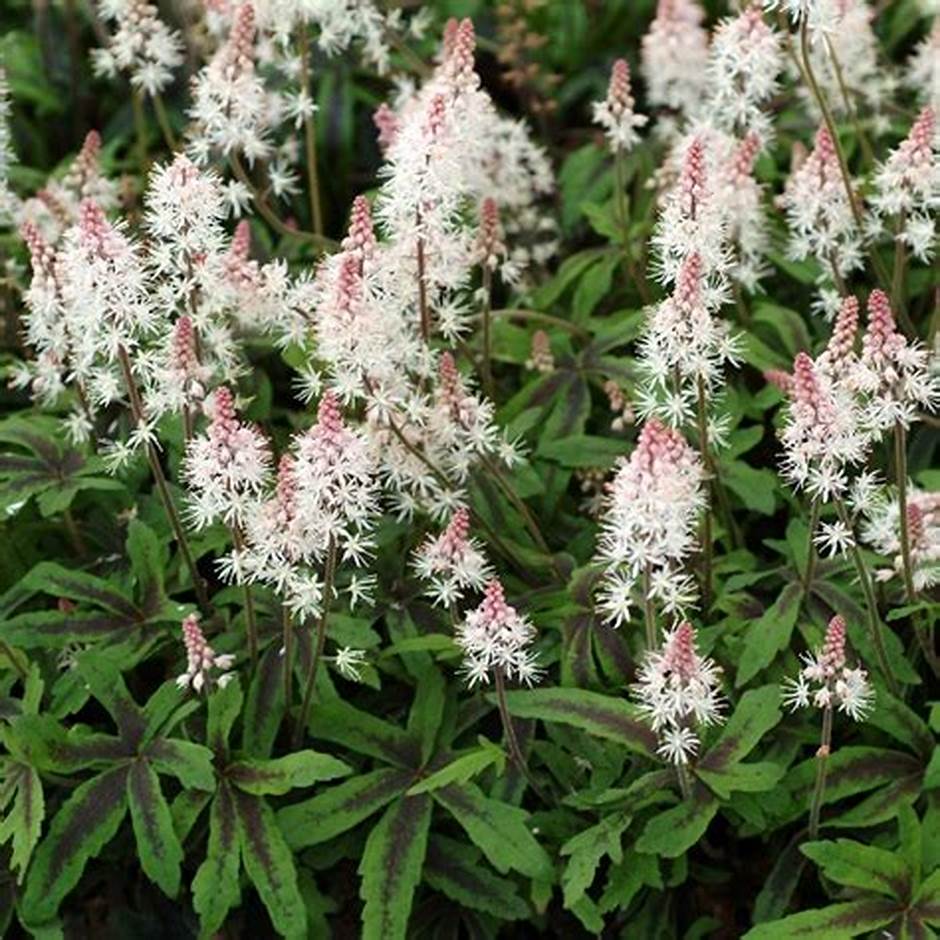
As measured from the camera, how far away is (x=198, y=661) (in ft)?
12.0

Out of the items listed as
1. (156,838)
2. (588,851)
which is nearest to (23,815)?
(156,838)

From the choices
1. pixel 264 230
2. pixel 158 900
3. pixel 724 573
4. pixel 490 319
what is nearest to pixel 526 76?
pixel 264 230

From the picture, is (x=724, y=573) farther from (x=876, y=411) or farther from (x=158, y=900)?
(x=158, y=900)

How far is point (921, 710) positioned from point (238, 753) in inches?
66.5

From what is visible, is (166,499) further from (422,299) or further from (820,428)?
→ (820,428)

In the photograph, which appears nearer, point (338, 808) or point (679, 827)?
point (679, 827)

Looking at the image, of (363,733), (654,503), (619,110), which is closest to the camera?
(654,503)

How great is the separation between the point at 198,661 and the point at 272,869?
1.57 ft

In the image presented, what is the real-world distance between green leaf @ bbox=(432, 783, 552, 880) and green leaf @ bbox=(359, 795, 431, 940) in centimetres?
7

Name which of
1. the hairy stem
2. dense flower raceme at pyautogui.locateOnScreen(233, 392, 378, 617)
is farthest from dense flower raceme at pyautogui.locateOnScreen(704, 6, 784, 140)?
dense flower raceme at pyautogui.locateOnScreen(233, 392, 378, 617)

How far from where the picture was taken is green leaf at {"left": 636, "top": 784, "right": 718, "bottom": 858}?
11.7 ft

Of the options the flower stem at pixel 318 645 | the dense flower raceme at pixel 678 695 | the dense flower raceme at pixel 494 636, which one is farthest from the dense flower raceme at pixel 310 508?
the dense flower raceme at pixel 678 695

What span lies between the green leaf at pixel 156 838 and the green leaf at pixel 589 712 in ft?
2.61

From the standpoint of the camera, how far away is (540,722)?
13.5 feet
